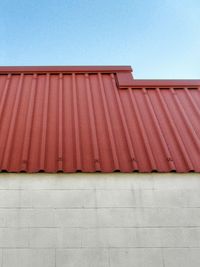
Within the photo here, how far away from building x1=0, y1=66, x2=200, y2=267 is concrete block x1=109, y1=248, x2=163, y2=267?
0.01 metres

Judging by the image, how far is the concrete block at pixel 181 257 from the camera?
4.75m

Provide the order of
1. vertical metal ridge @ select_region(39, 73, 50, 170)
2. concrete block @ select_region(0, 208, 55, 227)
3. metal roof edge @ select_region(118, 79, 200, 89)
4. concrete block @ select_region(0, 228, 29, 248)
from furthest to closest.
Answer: metal roof edge @ select_region(118, 79, 200, 89) → vertical metal ridge @ select_region(39, 73, 50, 170) → concrete block @ select_region(0, 208, 55, 227) → concrete block @ select_region(0, 228, 29, 248)

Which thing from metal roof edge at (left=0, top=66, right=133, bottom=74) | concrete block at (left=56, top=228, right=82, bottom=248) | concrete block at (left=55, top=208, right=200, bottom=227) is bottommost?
concrete block at (left=56, top=228, right=82, bottom=248)

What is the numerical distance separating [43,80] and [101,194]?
4.13 metres

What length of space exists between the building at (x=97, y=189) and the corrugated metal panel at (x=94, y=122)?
0.08 ft

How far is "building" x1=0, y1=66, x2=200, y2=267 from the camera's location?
4.76 m

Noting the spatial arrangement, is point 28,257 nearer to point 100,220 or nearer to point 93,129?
point 100,220

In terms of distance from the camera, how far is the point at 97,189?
5.15m

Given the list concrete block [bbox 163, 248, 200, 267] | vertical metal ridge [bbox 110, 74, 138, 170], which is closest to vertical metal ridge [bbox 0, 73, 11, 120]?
vertical metal ridge [bbox 110, 74, 138, 170]

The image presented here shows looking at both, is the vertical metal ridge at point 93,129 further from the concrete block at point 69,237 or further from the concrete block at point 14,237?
the concrete block at point 14,237

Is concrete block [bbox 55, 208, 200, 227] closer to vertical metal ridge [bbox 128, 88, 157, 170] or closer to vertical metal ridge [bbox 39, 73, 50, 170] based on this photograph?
vertical metal ridge [bbox 128, 88, 157, 170]

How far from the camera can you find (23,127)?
617 cm

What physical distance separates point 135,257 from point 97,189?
1.20 meters

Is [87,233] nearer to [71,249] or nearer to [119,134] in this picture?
[71,249]
